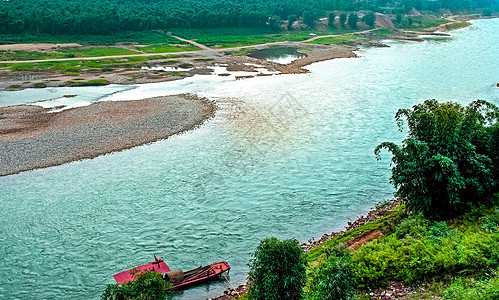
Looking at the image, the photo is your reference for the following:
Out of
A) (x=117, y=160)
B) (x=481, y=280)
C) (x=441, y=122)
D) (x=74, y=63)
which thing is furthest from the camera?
(x=74, y=63)

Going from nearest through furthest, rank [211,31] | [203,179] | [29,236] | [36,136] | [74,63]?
1. [29,236]
2. [203,179]
3. [36,136]
4. [74,63]
5. [211,31]

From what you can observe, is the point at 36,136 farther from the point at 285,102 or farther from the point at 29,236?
the point at 285,102

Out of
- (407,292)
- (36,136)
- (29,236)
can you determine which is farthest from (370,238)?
(36,136)

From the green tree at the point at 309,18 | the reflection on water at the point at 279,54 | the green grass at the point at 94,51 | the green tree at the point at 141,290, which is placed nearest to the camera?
the green tree at the point at 141,290

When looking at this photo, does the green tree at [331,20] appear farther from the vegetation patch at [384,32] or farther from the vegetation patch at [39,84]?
the vegetation patch at [39,84]

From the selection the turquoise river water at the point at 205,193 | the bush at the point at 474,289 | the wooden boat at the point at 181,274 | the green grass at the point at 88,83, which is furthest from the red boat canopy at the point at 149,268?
the green grass at the point at 88,83

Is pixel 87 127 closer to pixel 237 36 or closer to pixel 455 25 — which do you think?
pixel 237 36
